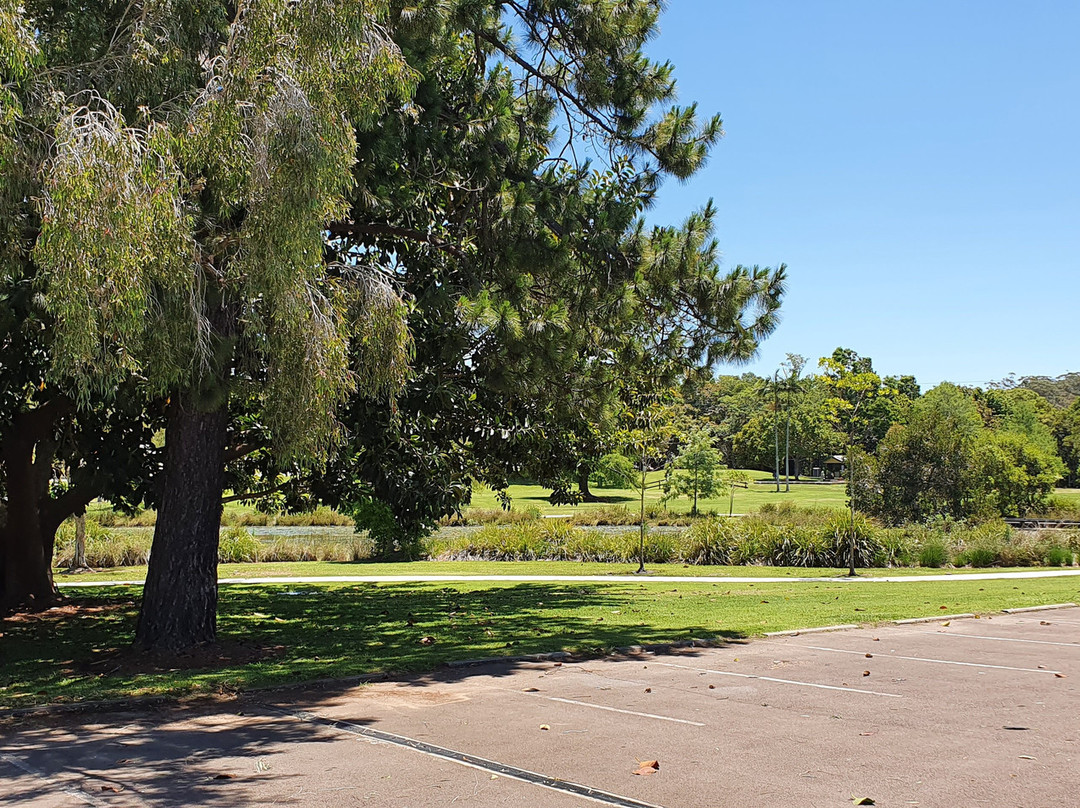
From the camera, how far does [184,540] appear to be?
37.8ft

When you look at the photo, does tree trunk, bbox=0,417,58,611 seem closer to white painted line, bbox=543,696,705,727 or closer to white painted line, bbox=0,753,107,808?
white painted line, bbox=0,753,107,808

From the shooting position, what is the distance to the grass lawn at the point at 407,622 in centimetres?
1048

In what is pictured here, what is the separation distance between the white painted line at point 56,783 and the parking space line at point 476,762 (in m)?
1.95

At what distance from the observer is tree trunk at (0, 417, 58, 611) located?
16438 millimetres

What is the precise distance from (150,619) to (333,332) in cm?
513

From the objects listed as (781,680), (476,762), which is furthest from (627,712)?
(781,680)

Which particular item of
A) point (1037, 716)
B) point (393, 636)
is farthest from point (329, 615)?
point (1037, 716)

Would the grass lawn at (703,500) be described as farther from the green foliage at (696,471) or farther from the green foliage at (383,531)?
the green foliage at (383,531)

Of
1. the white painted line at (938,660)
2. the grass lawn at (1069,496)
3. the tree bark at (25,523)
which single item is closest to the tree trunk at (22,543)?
the tree bark at (25,523)

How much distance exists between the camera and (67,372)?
7680mm

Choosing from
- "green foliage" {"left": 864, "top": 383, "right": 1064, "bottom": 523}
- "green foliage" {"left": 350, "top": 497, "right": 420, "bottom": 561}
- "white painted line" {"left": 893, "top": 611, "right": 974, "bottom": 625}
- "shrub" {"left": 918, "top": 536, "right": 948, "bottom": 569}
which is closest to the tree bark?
"green foliage" {"left": 350, "top": 497, "right": 420, "bottom": 561}

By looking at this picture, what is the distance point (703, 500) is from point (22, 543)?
55684mm

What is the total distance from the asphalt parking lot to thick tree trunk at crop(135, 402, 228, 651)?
9.65 feet

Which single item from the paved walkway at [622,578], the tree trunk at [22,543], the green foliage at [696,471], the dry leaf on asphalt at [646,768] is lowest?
the paved walkway at [622,578]
